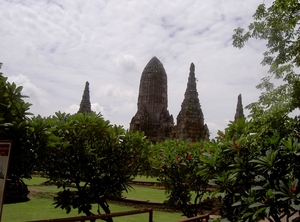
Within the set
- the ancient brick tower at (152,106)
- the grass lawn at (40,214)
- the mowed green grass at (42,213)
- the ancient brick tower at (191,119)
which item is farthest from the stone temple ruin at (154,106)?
the grass lawn at (40,214)

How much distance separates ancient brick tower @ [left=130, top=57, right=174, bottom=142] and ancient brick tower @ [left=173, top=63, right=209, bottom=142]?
4.43 m

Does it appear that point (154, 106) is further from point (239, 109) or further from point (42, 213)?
point (42, 213)

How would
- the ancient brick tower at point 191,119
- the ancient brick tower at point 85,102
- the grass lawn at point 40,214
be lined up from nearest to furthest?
the grass lawn at point 40,214, the ancient brick tower at point 191,119, the ancient brick tower at point 85,102

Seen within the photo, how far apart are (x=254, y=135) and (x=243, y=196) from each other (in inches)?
32.0

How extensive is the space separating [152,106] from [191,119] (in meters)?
5.96

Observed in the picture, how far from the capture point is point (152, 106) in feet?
78.0

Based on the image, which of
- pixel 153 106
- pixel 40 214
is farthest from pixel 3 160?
pixel 153 106

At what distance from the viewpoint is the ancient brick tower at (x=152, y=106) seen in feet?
76.7

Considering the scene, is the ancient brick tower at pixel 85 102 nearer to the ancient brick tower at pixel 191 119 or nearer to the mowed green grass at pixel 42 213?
the ancient brick tower at pixel 191 119

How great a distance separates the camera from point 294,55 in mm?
4172

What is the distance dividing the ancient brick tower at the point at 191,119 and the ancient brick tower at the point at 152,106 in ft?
14.5

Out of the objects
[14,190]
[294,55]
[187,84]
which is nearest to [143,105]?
[187,84]

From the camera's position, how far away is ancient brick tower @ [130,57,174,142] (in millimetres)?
23375

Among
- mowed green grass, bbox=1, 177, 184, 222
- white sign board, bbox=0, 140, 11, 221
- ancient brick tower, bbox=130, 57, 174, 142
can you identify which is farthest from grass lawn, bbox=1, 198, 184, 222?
ancient brick tower, bbox=130, 57, 174, 142
